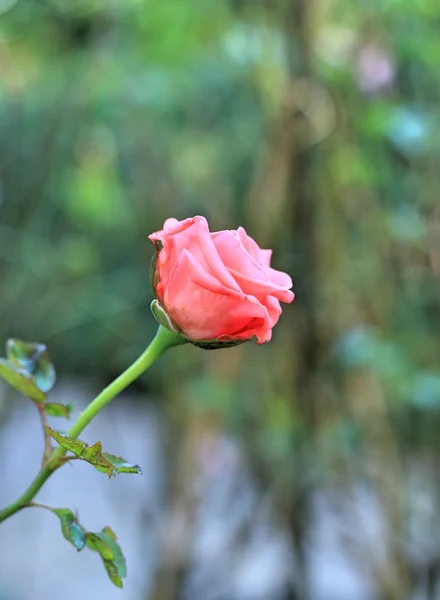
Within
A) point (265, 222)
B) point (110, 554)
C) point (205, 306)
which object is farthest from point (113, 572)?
point (265, 222)

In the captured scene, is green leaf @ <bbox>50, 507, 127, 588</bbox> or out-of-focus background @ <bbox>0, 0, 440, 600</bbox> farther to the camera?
out-of-focus background @ <bbox>0, 0, 440, 600</bbox>

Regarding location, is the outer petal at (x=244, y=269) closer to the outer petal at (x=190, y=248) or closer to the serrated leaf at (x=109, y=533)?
the outer petal at (x=190, y=248)

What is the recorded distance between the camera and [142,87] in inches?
55.8

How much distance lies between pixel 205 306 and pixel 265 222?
0.91 m

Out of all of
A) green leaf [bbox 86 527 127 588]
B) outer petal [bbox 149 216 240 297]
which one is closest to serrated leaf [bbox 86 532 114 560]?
green leaf [bbox 86 527 127 588]

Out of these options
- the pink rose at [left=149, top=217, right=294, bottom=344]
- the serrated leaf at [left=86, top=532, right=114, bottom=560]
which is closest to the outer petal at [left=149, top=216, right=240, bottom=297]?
the pink rose at [left=149, top=217, right=294, bottom=344]

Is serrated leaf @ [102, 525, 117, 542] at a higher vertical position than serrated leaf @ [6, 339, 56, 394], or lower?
lower

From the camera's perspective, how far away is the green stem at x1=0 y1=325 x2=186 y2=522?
281mm

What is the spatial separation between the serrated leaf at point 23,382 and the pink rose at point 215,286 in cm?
8

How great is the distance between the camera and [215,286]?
0.27 metres

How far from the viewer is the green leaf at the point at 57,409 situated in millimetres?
338

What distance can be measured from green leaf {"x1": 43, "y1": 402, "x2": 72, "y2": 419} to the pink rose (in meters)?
0.08

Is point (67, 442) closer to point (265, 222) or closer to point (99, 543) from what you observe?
point (99, 543)

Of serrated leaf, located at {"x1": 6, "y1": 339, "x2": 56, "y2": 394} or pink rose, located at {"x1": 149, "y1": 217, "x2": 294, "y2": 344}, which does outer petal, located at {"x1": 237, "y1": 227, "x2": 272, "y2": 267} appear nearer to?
pink rose, located at {"x1": 149, "y1": 217, "x2": 294, "y2": 344}
